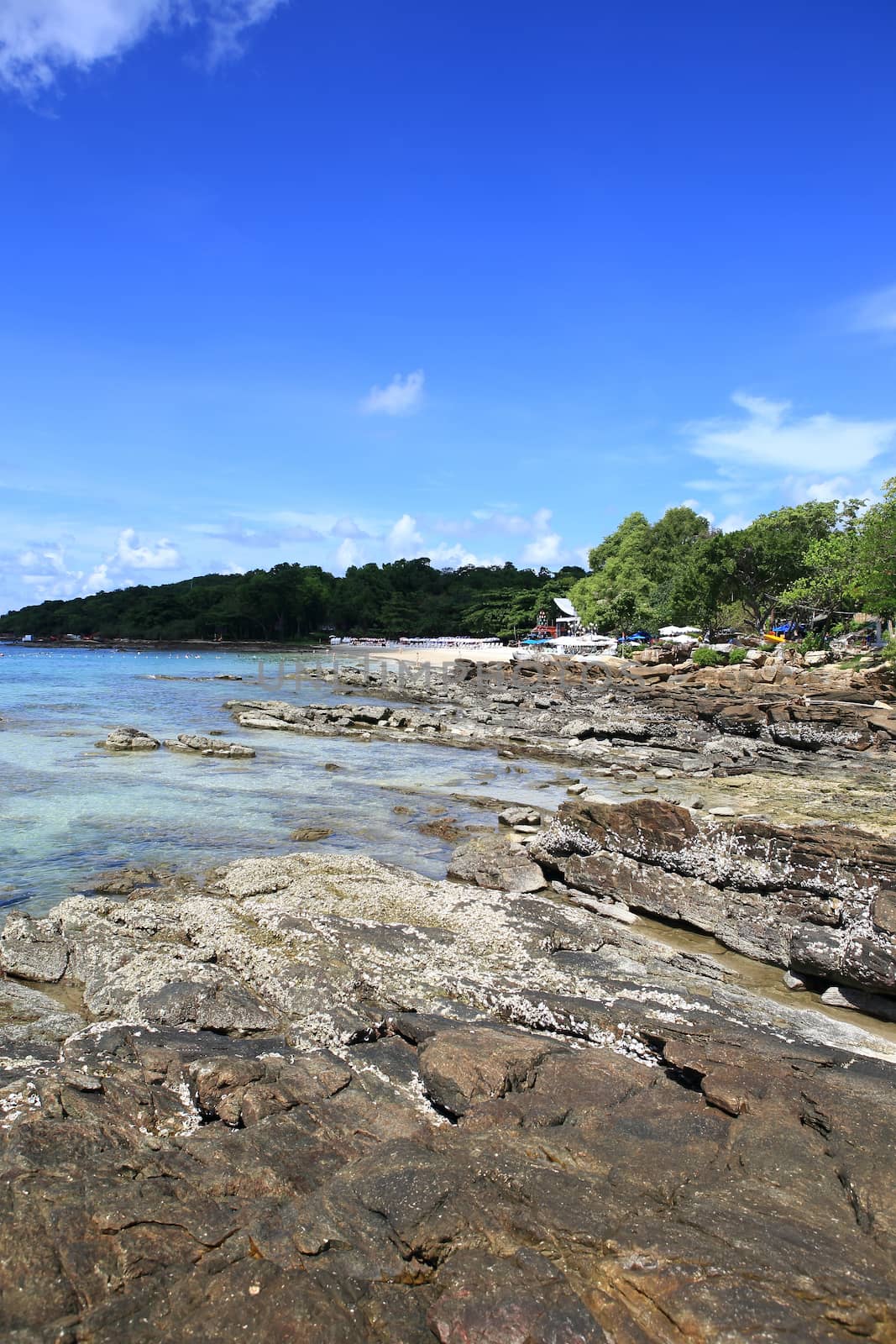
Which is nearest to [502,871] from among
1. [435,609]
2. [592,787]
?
[592,787]

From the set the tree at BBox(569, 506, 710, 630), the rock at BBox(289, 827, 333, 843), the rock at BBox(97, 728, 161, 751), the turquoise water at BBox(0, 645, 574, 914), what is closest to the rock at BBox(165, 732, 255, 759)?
the turquoise water at BBox(0, 645, 574, 914)

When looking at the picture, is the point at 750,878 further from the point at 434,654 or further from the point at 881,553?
the point at 434,654

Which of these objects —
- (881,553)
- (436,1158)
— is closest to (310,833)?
(436,1158)

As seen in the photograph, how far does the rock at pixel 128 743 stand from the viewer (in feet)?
83.1

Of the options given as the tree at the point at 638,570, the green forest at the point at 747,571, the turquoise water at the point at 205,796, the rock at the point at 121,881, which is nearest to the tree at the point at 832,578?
the green forest at the point at 747,571

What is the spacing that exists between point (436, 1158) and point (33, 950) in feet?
20.6

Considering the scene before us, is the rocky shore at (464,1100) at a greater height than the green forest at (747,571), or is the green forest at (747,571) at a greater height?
the green forest at (747,571)

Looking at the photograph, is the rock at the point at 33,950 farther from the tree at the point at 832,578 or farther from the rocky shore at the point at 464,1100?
the tree at the point at 832,578

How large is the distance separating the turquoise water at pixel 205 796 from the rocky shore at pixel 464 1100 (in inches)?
74.0

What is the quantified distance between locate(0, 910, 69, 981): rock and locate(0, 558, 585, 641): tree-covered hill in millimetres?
104053

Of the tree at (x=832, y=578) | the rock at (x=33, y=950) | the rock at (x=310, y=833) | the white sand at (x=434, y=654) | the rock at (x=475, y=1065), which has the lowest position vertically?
the rock at (x=310, y=833)

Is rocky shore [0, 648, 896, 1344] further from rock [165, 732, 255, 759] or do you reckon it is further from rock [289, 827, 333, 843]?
rock [165, 732, 255, 759]

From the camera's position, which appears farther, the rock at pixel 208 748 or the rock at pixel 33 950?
the rock at pixel 208 748

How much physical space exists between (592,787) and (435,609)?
106352 millimetres
